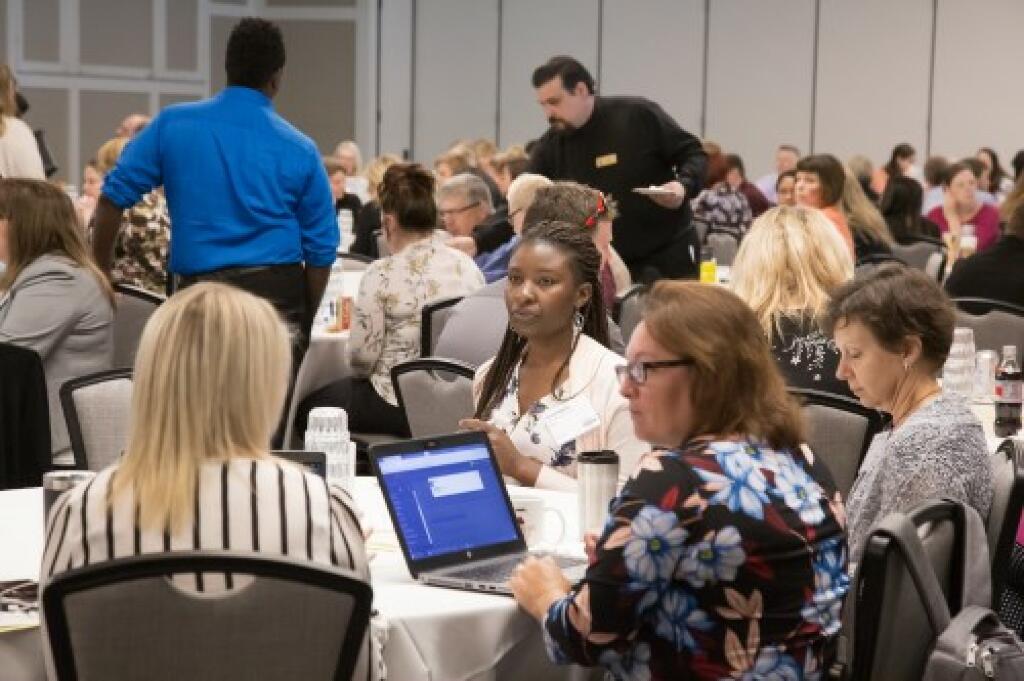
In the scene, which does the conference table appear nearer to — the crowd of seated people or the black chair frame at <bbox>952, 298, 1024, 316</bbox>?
the crowd of seated people

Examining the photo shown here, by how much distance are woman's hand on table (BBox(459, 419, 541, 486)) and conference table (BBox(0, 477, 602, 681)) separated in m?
0.65

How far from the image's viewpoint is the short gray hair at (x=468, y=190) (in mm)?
8094

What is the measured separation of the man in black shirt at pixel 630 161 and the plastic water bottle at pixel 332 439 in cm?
415

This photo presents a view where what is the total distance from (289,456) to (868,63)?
1582 cm

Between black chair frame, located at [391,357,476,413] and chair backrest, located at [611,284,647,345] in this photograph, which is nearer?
black chair frame, located at [391,357,476,413]

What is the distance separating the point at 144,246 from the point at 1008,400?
13.5 feet

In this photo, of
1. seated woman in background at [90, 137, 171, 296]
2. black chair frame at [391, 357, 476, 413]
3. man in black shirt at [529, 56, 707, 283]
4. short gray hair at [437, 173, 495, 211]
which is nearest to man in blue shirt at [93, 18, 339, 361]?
black chair frame at [391, 357, 476, 413]

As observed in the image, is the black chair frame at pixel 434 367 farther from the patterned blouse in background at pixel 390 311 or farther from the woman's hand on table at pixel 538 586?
the woman's hand on table at pixel 538 586

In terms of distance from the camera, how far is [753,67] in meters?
18.6

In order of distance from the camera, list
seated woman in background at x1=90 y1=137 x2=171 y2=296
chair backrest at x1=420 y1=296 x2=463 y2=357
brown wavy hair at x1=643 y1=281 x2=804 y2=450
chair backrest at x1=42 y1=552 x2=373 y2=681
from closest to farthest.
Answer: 1. chair backrest at x1=42 y1=552 x2=373 y2=681
2. brown wavy hair at x1=643 y1=281 x2=804 y2=450
3. chair backrest at x1=420 y1=296 x2=463 y2=357
4. seated woman in background at x1=90 y1=137 x2=171 y2=296

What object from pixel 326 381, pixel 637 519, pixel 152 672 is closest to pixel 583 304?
pixel 637 519

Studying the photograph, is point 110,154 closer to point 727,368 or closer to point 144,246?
point 144,246

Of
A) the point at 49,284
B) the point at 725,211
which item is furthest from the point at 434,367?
the point at 725,211

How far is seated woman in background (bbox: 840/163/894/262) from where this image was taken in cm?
876
